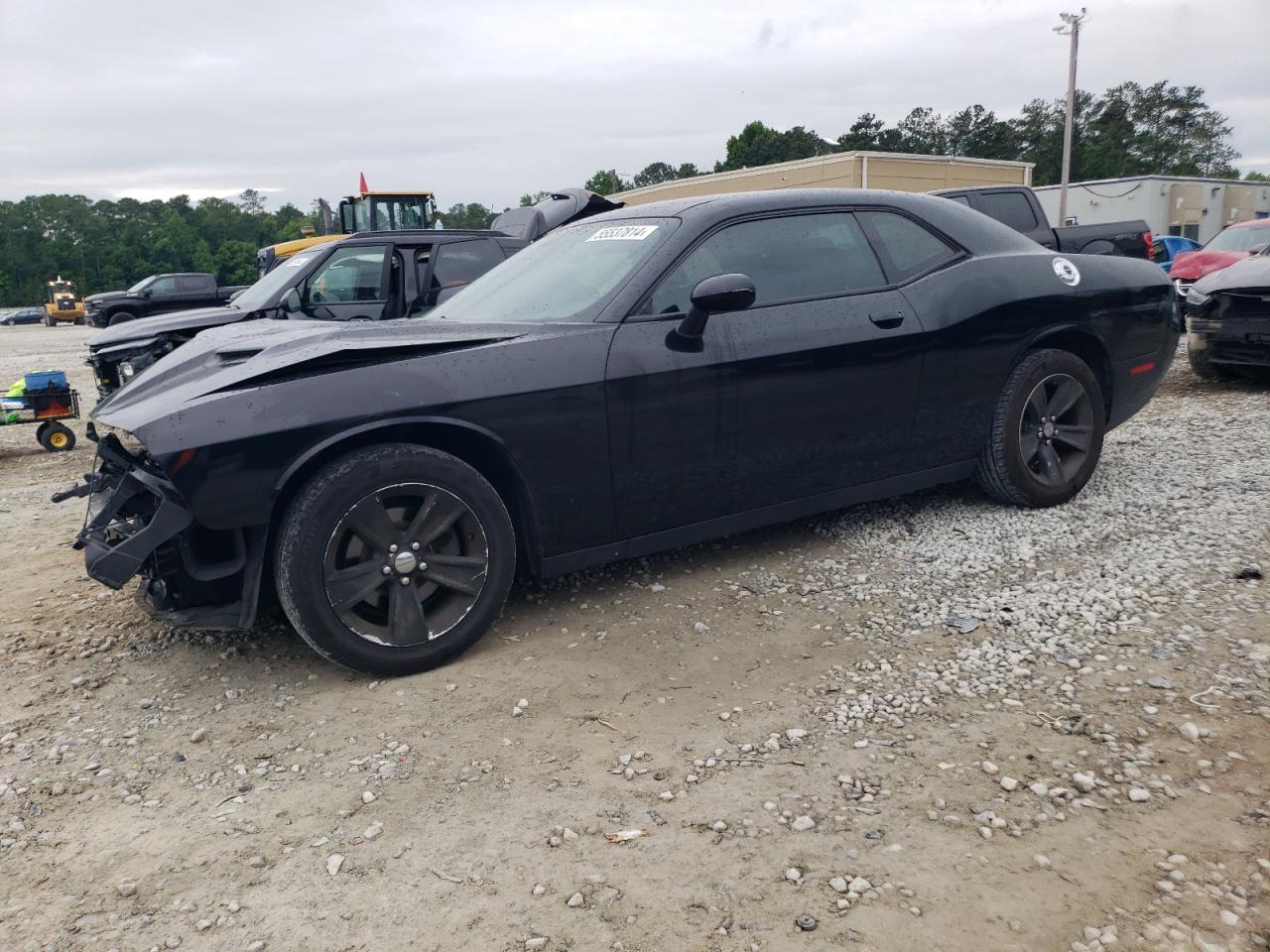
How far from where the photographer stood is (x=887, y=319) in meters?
4.15

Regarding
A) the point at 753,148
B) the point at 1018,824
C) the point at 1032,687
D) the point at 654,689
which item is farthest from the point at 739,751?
the point at 753,148

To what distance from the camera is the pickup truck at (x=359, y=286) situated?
26.1ft

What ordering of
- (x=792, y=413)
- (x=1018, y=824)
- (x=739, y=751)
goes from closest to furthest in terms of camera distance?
(x=1018, y=824)
(x=739, y=751)
(x=792, y=413)

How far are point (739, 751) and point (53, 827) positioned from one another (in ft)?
6.30

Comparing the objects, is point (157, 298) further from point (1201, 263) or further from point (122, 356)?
point (1201, 263)

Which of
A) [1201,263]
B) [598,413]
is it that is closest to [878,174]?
[1201,263]

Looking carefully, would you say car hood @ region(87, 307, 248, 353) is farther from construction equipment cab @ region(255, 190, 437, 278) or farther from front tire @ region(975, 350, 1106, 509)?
construction equipment cab @ region(255, 190, 437, 278)

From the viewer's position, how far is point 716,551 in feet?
14.4

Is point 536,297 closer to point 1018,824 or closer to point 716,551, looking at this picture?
point 716,551

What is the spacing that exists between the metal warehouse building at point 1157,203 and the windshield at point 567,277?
32102 millimetres

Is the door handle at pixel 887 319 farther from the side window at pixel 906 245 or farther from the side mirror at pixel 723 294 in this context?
the side mirror at pixel 723 294

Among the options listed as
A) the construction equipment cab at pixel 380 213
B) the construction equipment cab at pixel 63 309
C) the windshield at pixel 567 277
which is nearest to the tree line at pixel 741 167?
the construction equipment cab at pixel 63 309

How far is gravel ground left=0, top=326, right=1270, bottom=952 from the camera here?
6.93ft

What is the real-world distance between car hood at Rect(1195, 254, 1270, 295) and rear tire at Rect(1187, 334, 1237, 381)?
47cm
